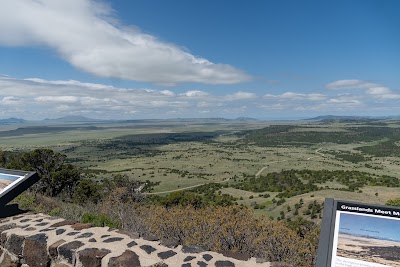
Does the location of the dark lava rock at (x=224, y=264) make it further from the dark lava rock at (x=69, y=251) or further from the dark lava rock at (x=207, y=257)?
the dark lava rock at (x=69, y=251)

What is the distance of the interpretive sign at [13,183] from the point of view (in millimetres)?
6480

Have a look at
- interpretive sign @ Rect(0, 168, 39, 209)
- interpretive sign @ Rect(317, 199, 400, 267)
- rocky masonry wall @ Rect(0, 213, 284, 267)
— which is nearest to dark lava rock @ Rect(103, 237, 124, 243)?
rocky masonry wall @ Rect(0, 213, 284, 267)

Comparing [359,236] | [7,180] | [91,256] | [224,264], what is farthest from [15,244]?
[359,236]

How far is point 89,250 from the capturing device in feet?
16.7

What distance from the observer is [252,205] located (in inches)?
1699

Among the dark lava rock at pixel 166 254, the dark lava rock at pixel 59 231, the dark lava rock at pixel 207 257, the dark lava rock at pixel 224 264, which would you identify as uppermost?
the dark lava rock at pixel 59 231

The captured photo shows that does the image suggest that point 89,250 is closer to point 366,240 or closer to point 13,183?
point 13,183

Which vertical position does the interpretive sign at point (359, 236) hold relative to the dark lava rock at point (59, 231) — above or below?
above

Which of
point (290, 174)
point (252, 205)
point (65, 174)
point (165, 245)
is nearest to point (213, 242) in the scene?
point (165, 245)

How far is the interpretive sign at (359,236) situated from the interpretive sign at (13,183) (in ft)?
19.5

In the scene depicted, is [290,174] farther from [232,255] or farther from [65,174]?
[232,255]

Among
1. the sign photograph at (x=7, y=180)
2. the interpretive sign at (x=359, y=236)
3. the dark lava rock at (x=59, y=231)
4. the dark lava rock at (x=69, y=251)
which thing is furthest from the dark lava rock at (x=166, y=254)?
the sign photograph at (x=7, y=180)

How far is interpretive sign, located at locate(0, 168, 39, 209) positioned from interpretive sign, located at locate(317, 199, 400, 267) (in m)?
5.94

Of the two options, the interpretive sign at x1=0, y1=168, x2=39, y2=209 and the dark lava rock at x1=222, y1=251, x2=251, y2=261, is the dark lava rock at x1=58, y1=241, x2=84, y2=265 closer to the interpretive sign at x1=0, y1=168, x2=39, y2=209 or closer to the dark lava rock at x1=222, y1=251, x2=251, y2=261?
the interpretive sign at x1=0, y1=168, x2=39, y2=209
